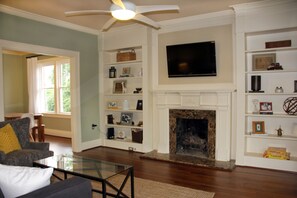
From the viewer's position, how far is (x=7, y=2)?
3.82m

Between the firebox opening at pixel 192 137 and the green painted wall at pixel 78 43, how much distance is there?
2064mm

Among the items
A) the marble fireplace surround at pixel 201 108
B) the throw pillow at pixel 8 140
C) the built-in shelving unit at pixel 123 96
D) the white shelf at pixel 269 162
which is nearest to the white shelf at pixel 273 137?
the white shelf at pixel 269 162

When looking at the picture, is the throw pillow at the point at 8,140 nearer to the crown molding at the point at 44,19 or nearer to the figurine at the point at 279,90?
the crown molding at the point at 44,19

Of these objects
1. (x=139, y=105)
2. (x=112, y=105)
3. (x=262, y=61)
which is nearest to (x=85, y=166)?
(x=139, y=105)

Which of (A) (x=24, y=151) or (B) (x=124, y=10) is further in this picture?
(A) (x=24, y=151)

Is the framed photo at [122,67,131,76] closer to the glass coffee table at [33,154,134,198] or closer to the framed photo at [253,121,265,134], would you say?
the glass coffee table at [33,154,134,198]

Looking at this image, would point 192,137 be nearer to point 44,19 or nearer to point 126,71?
point 126,71

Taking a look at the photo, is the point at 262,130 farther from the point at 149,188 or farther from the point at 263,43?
the point at 149,188

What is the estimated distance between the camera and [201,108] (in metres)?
4.53

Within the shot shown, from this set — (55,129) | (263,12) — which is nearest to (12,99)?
(55,129)

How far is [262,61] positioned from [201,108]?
1.32 meters

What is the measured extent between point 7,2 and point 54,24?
1044mm

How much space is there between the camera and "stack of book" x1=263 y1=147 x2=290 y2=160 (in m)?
3.88

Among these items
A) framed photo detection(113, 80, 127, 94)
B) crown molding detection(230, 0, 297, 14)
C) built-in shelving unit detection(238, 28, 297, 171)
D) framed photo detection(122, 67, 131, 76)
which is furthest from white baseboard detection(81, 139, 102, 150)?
crown molding detection(230, 0, 297, 14)
